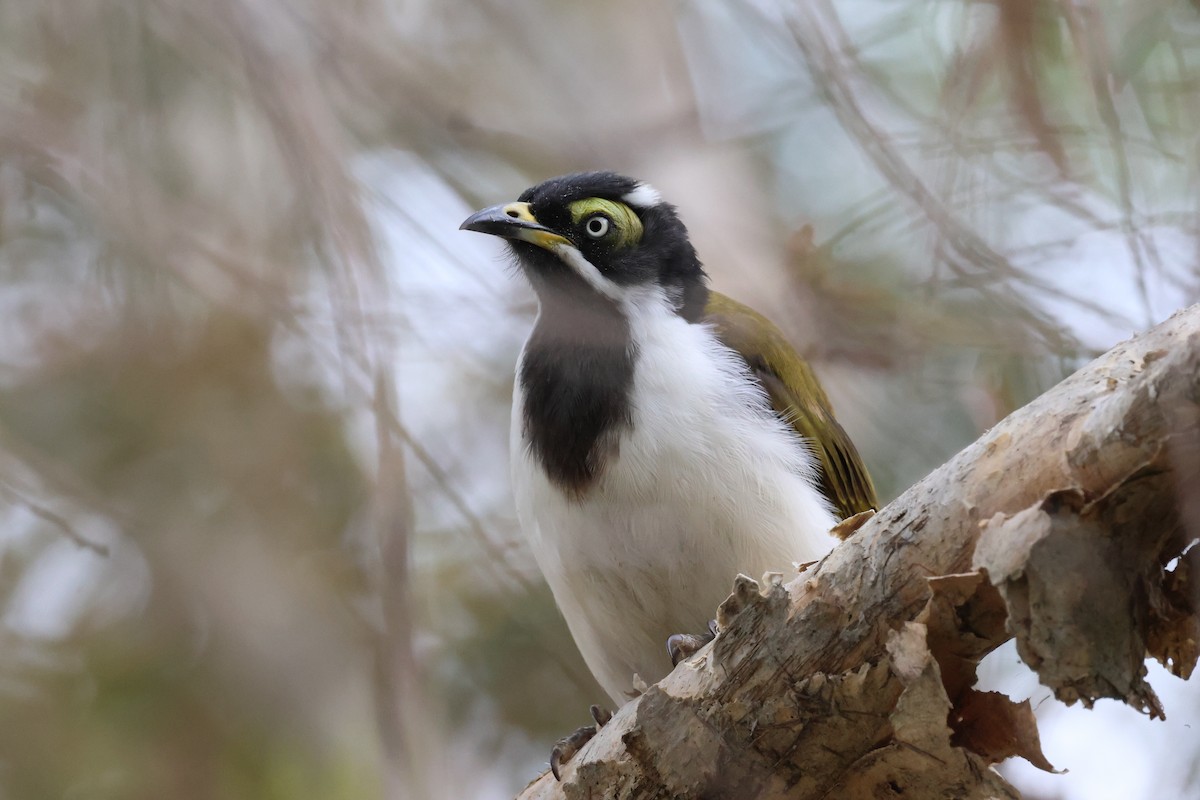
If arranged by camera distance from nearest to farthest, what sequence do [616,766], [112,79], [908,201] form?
[616,766] → [908,201] → [112,79]

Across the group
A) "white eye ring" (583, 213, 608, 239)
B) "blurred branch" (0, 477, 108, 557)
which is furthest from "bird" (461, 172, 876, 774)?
"blurred branch" (0, 477, 108, 557)

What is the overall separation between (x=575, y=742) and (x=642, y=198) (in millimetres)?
2191

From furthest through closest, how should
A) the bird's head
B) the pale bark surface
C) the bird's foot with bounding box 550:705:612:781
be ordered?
the bird's head < the bird's foot with bounding box 550:705:612:781 < the pale bark surface

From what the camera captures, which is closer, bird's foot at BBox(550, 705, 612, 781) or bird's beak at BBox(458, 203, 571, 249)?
bird's foot at BBox(550, 705, 612, 781)

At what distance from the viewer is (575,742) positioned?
12.9 feet

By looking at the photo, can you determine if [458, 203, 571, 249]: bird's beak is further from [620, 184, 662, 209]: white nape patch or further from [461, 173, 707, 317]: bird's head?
[620, 184, 662, 209]: white nape patch

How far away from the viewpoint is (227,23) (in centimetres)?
498

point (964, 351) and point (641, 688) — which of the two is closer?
point (641, 688)

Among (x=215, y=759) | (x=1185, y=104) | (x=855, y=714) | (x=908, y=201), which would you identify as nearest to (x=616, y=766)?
(x=855, y=714)

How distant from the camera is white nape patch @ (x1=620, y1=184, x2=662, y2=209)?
16.5 ft

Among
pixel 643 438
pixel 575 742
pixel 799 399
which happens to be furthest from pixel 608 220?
pixel 575 742

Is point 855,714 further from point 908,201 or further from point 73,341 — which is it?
point 73,341

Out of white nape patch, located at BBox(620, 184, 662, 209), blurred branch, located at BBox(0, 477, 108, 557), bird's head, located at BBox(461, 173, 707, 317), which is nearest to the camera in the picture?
bird's head, located at BBox(461, 173, 707, 317)

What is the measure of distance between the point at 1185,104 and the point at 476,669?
188 inches
